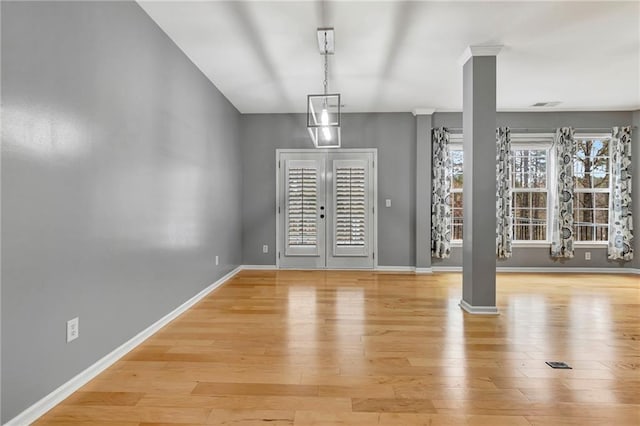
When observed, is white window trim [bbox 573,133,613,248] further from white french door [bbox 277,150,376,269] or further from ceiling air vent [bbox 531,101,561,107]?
white french door [bbox 277,150,376,269]

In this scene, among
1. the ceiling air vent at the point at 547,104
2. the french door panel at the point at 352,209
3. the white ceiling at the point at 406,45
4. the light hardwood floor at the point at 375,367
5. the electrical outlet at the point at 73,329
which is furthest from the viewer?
the french door panel at the point at 352,209

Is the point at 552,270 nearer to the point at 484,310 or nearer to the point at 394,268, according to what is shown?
the point at 394,268

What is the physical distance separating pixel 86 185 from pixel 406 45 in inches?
119

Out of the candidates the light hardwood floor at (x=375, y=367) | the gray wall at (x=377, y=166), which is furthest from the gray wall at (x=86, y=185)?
the gray wall at (x=377, y=166)

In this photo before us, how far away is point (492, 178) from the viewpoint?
3506 mm

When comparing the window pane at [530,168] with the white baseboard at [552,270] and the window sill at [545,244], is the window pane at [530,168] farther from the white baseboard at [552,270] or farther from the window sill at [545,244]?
the white baseboard at [552,270]

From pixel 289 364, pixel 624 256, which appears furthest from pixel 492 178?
pixel 624 256

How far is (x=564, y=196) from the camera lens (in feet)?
18.7

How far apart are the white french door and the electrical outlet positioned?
161 inches

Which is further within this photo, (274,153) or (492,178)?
(274,153)

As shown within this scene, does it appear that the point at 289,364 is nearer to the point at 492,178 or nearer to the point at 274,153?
the point at 492,178

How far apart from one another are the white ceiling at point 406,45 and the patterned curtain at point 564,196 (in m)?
0.80

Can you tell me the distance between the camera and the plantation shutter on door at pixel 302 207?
601 cm

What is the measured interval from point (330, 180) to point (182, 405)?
453 centimetres
